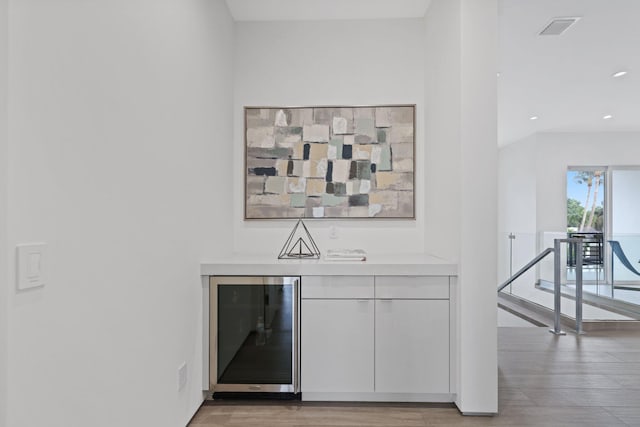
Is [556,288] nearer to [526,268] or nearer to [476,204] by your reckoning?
[526,268]

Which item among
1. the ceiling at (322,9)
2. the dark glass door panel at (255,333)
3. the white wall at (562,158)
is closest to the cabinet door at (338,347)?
the dark glass door panel at (255,333)

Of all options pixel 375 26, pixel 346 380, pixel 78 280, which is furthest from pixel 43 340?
pixel 375 26

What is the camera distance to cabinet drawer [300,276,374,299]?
2609 millimetres

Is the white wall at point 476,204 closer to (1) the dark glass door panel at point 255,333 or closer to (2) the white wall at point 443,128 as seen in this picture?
(2) the white wall at point 443,128

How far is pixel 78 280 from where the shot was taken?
4.30 feet

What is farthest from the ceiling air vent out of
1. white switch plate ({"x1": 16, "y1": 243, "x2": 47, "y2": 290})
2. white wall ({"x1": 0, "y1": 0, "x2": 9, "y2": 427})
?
white switch plate ({"x1": 16, "y1": 243, "x2": 47, "y2": 290})

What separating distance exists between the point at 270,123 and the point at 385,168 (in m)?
1.03

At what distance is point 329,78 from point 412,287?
1.85 metres

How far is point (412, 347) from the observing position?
2580 mm

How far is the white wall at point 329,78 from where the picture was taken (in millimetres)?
3307

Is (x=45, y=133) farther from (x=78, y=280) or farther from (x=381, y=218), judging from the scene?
(x=381, y=218)

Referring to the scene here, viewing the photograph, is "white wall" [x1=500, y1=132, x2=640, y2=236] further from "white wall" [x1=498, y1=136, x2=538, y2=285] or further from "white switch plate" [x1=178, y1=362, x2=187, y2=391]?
"white switch plate" [x1=178, y1=362, x2=187, y2=391]

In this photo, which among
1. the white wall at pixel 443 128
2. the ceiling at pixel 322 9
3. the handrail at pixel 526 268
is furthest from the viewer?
the handrail at pixel 526 268

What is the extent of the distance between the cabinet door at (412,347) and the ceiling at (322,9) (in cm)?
225
